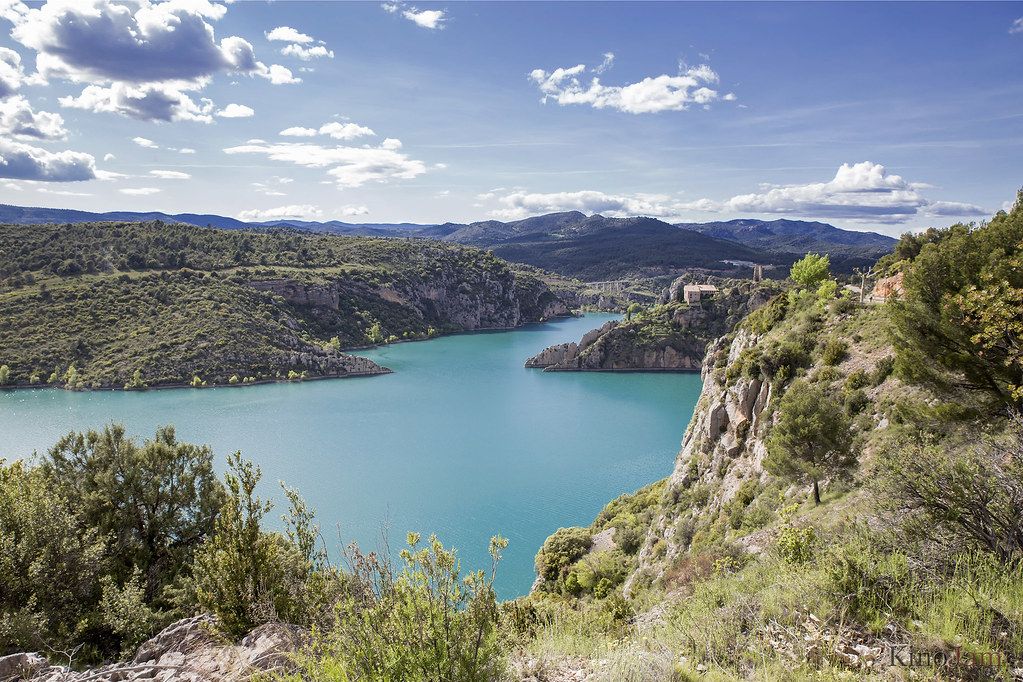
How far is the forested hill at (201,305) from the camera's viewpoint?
207ft

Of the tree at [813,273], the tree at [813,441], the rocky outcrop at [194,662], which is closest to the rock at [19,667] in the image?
the rocky outcrop at [194,662]

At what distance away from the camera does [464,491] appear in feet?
112

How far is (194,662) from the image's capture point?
655 centimetres

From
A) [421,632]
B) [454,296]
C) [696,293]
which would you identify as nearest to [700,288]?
[696,293]

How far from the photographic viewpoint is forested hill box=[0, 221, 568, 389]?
6297 centimetres

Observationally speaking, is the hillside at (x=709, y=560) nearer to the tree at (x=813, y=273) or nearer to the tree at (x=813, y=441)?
the tree at (x=813, y=441)

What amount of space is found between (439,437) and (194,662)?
133 ft

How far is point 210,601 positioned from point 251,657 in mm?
1971

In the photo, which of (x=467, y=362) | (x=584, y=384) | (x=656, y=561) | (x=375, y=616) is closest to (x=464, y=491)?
(x=656, y=561)

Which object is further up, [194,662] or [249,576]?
[249,576]

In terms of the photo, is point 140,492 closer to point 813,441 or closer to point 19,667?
point 19,667

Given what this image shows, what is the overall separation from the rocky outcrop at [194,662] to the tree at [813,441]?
12.0 metres

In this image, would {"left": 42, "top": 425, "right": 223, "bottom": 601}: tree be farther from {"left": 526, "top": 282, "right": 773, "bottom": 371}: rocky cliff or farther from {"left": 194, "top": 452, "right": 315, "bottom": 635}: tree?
{"left": 526, "top": 282, "right": 773, "bottom": 371}: rocky cliff

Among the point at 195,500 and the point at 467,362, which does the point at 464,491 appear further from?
the point at 467,362
